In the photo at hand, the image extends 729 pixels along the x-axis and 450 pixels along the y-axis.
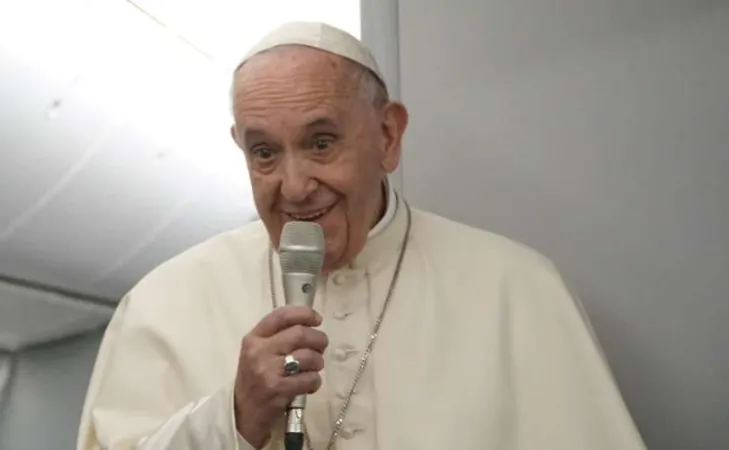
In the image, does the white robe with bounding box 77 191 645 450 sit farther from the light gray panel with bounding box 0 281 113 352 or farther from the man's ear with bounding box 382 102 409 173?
the light gray panel with bounding box 0 281 113 352

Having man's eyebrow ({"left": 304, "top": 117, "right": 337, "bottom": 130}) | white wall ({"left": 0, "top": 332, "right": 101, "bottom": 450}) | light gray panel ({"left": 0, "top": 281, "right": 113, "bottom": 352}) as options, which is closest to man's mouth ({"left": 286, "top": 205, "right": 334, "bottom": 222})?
man's eyebrow ({"left": 304, "top": 117, "right": 337, "bottom": 130})

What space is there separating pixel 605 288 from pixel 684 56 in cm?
47

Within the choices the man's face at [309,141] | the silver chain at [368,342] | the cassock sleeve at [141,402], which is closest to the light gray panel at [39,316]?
the cassock sleeve at [141,402]

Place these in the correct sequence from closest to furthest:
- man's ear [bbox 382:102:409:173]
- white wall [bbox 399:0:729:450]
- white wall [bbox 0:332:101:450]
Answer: man's ear [bbox 382:102:409:173] < white wall [bbox 399:0:729:450] < white wall [bbox 0:332:101:450]

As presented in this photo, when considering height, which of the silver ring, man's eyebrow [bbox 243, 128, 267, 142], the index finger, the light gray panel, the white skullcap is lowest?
the silver ring

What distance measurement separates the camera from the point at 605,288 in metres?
1.76

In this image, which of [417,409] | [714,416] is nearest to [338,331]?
[417,409]

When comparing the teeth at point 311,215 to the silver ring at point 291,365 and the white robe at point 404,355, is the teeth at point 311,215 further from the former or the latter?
the silver ring at point 291,365

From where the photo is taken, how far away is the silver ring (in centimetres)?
106

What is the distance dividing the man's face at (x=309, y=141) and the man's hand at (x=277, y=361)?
266 mm

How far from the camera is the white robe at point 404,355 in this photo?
1311mm

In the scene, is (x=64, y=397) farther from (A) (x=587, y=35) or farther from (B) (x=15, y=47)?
(A) (x=587, y=35)

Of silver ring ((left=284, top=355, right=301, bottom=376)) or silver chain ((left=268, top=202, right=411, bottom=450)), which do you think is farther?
silver chain ((left=268, top=202, right=411, bottom=450))

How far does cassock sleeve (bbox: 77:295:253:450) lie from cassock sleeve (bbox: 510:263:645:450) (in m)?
0.43
